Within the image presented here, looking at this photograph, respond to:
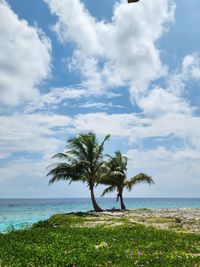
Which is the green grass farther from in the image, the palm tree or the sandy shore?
the palm tree

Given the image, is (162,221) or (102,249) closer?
(102,249)

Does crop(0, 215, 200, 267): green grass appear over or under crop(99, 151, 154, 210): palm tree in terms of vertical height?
under

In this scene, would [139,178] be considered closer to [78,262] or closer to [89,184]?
[89,184]

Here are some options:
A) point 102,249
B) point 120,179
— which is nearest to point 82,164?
point 120,179

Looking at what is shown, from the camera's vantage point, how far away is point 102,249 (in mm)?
14328

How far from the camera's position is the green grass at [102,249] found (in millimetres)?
12445

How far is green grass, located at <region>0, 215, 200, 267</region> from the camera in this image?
490 inches

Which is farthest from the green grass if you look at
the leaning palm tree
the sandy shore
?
the leaning palm tree

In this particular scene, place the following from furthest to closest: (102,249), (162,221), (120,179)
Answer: (120,179), (162,221), (102,249)

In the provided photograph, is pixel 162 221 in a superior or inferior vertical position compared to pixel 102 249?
superior

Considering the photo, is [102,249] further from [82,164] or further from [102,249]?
[82,164]

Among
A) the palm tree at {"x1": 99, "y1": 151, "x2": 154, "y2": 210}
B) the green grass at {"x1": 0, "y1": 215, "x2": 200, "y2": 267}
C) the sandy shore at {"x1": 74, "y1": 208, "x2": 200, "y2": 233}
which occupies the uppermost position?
the palm tree at {"x1": 99, "y1": 151, "x2": 154, "y2": 210}

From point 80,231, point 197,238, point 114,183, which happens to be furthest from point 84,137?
point 197,238

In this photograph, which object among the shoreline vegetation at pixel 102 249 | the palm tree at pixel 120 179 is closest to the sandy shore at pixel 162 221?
the shoreline vegetation at pixel 102 249
